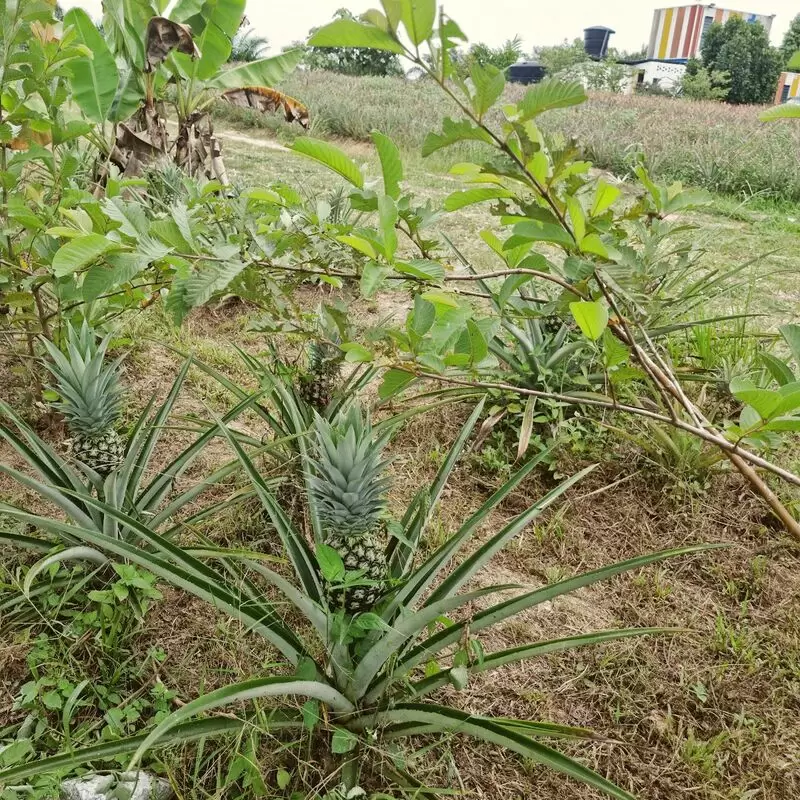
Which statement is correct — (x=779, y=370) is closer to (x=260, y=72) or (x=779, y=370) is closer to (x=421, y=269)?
(x=421, y=269)

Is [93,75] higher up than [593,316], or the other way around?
[93,75]

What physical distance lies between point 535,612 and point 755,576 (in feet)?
2.37

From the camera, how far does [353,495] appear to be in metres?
1.17

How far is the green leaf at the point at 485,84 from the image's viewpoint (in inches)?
32.2

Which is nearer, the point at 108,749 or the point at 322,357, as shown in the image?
the point at 108,749

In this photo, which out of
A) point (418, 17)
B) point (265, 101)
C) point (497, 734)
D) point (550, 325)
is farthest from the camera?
point (265, 101)

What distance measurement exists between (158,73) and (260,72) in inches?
24.0

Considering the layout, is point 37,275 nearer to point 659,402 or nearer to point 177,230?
point 177,230

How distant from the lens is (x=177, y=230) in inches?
45.4

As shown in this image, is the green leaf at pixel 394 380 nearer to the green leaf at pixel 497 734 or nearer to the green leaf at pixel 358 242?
the green leaf at pixel 358 242

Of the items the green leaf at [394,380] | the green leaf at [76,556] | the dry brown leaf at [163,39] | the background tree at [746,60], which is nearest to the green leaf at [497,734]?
the green leaf at [394,380]

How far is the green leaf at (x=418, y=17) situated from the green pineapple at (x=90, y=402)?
113 centimetres

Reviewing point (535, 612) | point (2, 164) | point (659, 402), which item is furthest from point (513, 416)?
point (2, 164)

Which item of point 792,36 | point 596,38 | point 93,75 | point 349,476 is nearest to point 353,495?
point 349,476
